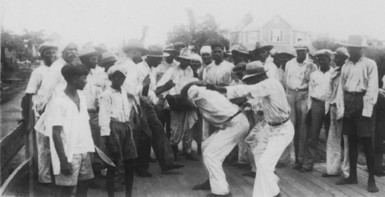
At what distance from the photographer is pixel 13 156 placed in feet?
19.5

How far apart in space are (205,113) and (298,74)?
2072 mm

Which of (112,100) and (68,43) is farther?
(68,43)

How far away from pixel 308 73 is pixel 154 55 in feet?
8.47

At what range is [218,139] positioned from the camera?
576cm

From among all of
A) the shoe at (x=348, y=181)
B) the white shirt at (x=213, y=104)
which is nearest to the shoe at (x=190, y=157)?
the white shirt at (x=213, y=104)

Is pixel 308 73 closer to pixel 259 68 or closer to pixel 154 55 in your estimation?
pixel 259 68

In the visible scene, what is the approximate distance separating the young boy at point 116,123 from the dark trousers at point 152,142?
1210 mm

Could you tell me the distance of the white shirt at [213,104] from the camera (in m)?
5.73

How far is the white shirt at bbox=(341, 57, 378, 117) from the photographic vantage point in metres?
5.89

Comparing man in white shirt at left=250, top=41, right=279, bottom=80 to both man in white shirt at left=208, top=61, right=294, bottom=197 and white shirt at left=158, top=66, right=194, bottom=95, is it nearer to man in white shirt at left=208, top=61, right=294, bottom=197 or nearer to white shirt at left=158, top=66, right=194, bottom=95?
white shirt at left=158, top=66, right=194, bottom=95

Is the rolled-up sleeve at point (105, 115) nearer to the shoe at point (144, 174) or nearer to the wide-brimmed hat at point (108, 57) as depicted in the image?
the wide-brimmed hat at point (108, 57)

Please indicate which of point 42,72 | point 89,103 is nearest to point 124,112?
point 89,103

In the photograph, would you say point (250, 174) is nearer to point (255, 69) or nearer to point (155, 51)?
point (255, 69)

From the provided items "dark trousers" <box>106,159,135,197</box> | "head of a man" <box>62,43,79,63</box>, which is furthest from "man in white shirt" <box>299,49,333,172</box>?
"head of a man" <box>62,43,79,63</box>
